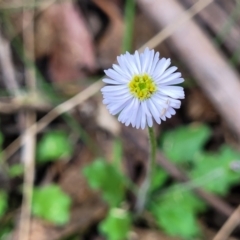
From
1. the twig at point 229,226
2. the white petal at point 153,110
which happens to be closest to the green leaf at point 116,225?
the twig at point 229,226

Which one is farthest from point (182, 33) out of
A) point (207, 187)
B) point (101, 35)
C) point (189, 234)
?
point (189, 234)

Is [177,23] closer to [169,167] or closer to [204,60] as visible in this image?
[204,60]

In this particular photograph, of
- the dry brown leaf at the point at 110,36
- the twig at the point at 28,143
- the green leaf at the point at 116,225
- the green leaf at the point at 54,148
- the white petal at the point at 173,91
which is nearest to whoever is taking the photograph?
the white petal at the point at 173,91

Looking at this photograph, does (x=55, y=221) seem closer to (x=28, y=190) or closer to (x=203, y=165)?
(x=28, y=190)

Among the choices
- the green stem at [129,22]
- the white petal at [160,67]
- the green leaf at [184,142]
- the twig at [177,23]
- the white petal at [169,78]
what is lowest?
the white petal at [169,78]

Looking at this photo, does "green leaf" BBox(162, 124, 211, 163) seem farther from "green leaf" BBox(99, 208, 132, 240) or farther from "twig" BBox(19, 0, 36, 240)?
"twig" BBox(19, 0, 36, 240)

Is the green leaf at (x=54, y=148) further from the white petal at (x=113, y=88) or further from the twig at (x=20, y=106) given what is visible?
the white petal at (x=113, y=88)

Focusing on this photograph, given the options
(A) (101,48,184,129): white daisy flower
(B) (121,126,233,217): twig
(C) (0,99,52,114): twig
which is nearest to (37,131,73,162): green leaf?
(C) (0,99,52,114): twig

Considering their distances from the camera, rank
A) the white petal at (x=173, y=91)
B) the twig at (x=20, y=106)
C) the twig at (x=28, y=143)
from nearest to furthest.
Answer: the white petal at (x=173, y=91), the twig at (x=28, y=143), the twig at (x=20, y=106)

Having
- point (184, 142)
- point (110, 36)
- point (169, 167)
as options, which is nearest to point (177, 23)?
point (110, 36)
